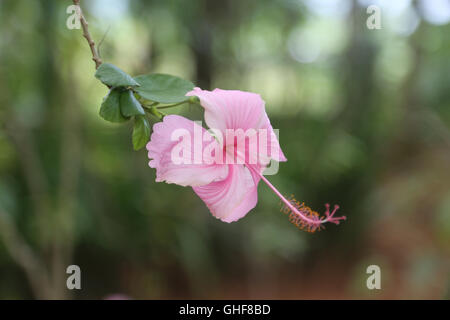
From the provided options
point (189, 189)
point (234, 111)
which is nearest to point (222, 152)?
point (234, 111)

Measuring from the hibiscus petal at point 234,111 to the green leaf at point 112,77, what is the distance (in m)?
0.06

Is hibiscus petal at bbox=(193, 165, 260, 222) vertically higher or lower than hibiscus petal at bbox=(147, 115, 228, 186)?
lower

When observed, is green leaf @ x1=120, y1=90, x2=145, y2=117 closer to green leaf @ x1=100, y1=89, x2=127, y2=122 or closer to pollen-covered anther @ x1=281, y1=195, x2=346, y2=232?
green leaf @ x1=100, y1=89, x2=127, y2=122

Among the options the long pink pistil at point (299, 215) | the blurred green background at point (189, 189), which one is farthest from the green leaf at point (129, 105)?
the blurred green background at point (189, 189)

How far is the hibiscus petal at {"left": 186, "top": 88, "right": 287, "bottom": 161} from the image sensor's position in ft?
1.48

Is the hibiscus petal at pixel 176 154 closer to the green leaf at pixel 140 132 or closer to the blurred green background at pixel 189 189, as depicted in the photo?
the green leaf at pixel 140 132

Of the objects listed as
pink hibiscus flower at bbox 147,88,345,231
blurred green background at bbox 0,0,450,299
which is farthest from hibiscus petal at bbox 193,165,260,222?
blurred green background at bbox 0,0,450,299

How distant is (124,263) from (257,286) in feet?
2.60

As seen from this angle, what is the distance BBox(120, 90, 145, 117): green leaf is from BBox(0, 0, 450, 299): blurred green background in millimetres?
936

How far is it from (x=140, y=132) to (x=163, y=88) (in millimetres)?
57

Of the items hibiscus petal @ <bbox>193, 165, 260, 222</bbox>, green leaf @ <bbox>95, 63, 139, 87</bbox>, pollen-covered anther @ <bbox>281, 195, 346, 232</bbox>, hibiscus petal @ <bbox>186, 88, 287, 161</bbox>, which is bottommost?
pollen-covered anther @ <bbox>281, 195, 346, 232</bbox>

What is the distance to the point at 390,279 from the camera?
2818mm

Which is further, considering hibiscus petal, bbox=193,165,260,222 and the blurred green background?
the blurred green background

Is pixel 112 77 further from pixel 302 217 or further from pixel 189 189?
pixel 189 189
